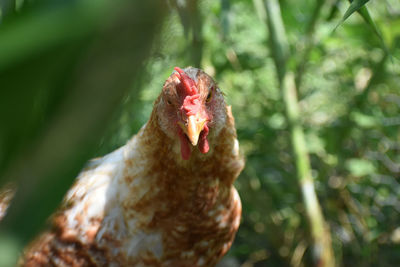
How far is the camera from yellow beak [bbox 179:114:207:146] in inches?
42.3

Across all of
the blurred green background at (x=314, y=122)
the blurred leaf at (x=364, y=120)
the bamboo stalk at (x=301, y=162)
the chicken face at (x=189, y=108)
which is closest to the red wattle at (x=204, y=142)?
the chicken face at (x=189, y=108)

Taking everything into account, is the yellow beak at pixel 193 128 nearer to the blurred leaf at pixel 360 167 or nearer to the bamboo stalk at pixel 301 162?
the bamboo stalk at pixel 301 162

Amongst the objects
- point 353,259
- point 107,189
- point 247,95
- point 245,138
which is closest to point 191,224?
point 107,189

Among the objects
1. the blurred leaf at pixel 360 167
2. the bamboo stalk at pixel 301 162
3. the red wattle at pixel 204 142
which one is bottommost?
the blurred leaf at pixel 360 167

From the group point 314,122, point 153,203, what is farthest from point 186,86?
point 314,122

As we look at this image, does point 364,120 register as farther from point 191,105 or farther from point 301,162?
point 191,105

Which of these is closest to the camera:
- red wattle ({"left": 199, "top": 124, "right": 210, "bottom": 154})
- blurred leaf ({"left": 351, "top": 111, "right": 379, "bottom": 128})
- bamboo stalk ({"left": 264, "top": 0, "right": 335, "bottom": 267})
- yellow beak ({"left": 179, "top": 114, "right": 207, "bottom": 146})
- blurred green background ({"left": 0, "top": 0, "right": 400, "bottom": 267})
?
yellow beak ({"left": 179, "top": 114, "right": 207, "bottom": 146})

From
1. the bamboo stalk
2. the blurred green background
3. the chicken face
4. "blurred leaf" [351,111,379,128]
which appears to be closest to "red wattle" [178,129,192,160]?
the chicken face

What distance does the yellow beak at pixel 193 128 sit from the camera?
3.52ft

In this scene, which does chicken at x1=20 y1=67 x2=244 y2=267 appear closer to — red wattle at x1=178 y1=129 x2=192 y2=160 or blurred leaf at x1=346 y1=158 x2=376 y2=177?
red wattle at x1=178 y1=129 x2=192 y2=160

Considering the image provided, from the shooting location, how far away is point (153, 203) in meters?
1.31

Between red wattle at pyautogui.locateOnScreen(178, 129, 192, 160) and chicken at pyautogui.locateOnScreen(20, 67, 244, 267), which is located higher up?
red wattle at pyautogui.locateOnScreen(178, 129, 192, 160)

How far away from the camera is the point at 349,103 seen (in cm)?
219

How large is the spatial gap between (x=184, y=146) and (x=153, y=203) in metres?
0.22
